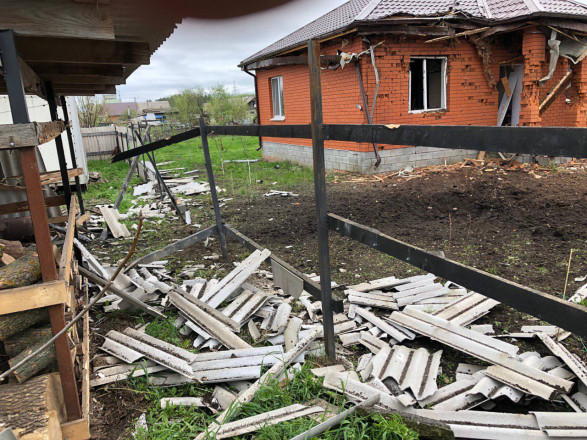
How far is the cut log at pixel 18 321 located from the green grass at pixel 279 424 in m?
0.94

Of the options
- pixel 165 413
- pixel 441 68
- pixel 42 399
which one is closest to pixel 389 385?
pixel 165 413

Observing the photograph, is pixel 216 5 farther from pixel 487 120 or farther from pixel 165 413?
pixel 487 120

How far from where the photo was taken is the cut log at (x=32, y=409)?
1840 millimetres

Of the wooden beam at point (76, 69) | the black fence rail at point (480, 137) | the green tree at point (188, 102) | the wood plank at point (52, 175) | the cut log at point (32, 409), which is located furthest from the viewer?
the green tree at point (188, 102)

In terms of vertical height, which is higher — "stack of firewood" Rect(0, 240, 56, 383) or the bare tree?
the bare tree

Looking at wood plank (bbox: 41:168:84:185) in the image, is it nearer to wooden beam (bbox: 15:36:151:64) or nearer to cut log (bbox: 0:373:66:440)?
wooden beam (bbox: 15:36:151:64)

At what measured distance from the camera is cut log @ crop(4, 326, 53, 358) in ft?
7.39

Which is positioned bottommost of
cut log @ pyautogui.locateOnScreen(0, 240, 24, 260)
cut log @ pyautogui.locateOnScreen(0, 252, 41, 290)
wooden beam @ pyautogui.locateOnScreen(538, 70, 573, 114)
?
cut log @ pyautogui.locateOnScreen(0, 240, 24, 260)

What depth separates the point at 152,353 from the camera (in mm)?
3248

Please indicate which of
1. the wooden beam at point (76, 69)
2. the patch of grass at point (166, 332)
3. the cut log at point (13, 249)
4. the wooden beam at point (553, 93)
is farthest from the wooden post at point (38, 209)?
the wooden beam at point (553, 93)

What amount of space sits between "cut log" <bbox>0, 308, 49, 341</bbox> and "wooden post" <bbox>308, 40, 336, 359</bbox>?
180 centimetres

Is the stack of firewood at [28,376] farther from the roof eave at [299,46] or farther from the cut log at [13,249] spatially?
the roof eave at [299,46]

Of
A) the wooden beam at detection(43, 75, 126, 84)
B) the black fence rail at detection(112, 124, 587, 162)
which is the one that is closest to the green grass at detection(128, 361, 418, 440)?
the black fence rail at detection(112, 124, 587, 162)

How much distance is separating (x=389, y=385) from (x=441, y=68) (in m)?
11.4
